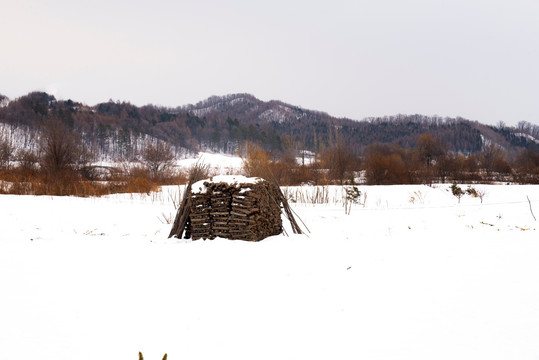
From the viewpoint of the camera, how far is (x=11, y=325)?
207 cm

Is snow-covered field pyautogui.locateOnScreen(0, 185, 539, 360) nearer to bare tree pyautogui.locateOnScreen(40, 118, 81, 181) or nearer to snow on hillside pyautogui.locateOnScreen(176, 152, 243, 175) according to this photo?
snow on hillside pyautogui.locateOnScreen(176, 152, 243, 175)

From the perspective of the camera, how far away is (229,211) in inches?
183

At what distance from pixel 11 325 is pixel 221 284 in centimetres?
151

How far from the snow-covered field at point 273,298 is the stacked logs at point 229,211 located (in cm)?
26

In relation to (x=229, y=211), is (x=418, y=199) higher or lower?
lower

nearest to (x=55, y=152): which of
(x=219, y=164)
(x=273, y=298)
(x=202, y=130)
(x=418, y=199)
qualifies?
(x=273, y=298)

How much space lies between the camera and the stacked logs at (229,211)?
4.58m

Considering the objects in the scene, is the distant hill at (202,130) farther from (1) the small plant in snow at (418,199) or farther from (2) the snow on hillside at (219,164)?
(1) the small plant in snow at (418,199)

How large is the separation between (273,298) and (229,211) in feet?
7.11

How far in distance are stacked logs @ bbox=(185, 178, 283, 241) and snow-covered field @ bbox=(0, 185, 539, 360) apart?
26cm

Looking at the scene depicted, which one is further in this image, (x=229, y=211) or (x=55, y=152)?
(x=55, y=152)

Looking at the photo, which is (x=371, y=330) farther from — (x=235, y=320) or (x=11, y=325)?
(x=11, y=325)

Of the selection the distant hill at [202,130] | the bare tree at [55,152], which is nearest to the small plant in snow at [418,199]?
the bare tree at [55,152]

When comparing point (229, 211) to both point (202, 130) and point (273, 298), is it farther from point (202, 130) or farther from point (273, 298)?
point (202, 130)
